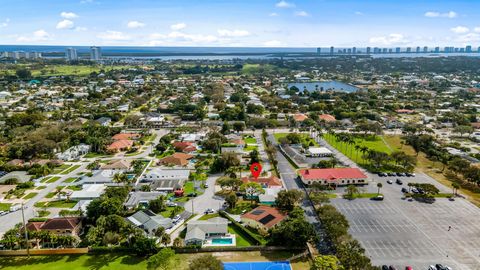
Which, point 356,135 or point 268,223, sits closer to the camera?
point 268,223

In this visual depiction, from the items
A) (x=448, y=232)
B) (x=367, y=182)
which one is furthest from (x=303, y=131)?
(x=448, y=232)

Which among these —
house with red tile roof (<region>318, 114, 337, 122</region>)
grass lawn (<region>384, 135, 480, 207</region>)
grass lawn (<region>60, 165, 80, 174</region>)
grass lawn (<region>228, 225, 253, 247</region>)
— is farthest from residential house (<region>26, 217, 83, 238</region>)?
house with red tile roof (<region>318, 114, 337, 122</region>)

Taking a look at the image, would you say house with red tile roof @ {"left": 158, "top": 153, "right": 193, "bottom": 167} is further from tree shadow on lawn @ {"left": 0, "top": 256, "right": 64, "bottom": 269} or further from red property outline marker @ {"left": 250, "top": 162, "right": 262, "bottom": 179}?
tree shadow on lawn @ {"left": 0, "top": 256, "right": 64, "bottom": 269}

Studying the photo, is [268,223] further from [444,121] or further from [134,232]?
[444,121]

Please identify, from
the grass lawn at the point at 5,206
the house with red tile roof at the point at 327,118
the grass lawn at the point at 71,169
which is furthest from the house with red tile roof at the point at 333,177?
the house with red tile roof at the point at 327,118

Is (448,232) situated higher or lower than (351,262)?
lower

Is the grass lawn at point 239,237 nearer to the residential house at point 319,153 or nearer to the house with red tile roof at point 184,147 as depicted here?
the residential house at point 319,153

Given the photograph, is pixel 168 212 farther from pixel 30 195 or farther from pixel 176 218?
pixel 30 195
